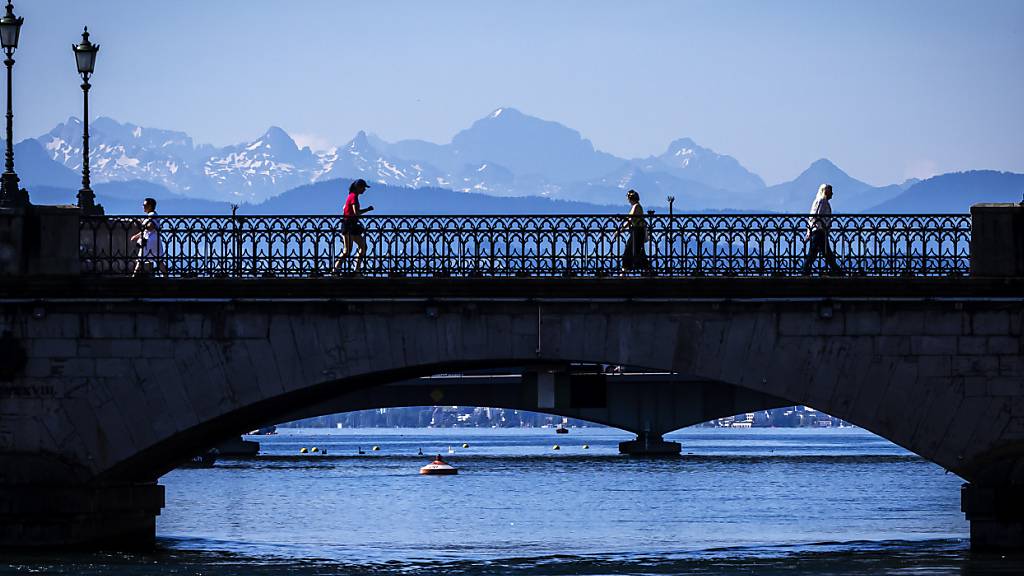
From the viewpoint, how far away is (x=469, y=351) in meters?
28.2

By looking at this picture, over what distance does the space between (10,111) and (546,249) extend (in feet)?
28.7

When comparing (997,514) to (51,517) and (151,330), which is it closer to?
(151,330)

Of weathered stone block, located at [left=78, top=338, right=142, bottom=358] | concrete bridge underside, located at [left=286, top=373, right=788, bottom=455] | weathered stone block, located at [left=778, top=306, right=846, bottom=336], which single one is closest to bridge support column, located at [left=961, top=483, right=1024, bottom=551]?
weathered stone block, located at [left=778, top=306, right=846, bottom=336]

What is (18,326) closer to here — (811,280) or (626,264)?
(626,264)

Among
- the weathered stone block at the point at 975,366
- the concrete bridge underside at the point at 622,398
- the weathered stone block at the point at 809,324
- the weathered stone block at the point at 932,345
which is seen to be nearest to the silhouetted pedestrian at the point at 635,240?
the weathered stone block at the point at 809,324

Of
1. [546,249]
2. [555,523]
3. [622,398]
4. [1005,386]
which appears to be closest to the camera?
[1005,386]

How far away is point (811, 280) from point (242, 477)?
4721 centimetres

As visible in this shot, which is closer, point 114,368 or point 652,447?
point 114,368

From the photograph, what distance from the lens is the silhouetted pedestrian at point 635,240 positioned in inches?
1118

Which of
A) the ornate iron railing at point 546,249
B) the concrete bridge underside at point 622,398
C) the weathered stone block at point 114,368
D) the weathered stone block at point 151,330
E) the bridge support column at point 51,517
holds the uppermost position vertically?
the ornate iron railing at point 546,249

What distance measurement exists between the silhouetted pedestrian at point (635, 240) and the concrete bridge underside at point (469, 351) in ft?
1.77

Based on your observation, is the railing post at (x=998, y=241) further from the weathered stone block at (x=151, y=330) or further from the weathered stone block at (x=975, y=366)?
the weathered stone block at (x=151, y=330)

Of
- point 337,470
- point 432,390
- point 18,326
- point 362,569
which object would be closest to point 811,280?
point 362,569

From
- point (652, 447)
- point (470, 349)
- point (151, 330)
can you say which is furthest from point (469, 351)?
point (652, 447)
